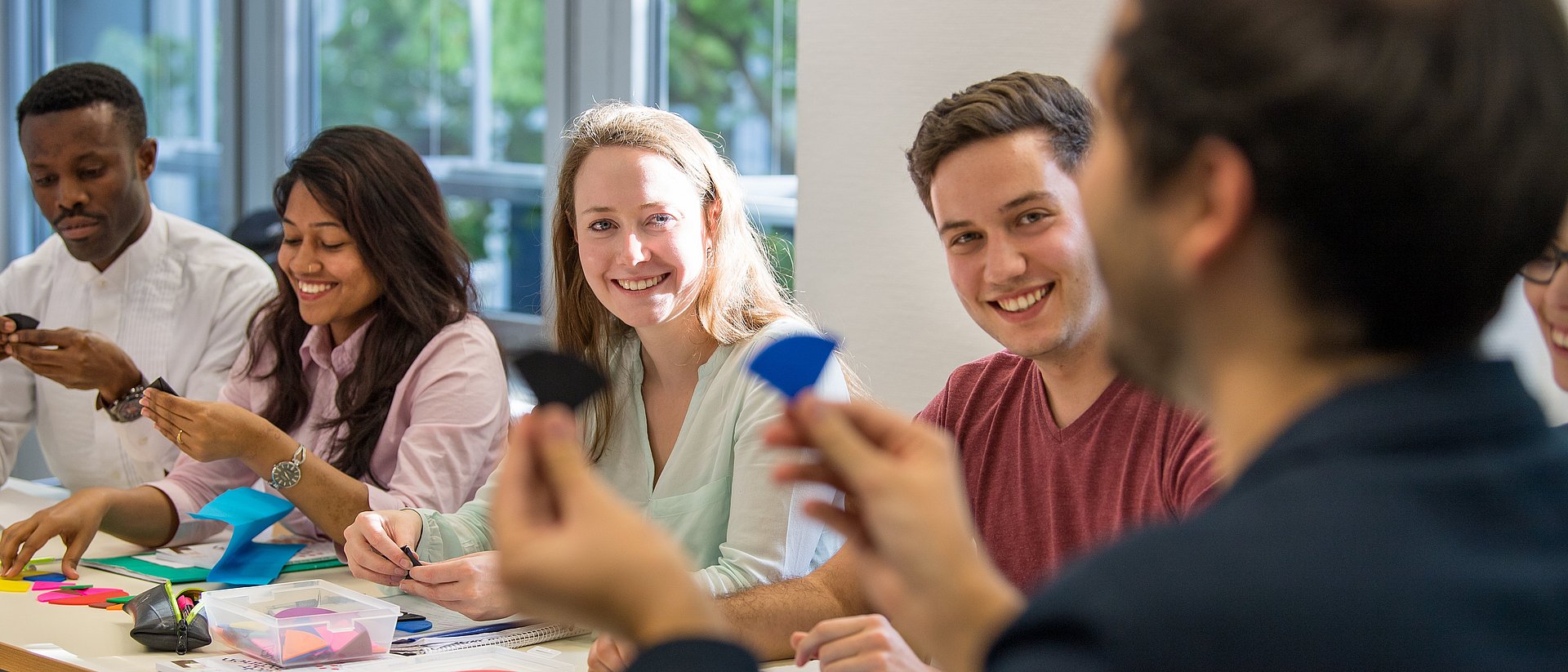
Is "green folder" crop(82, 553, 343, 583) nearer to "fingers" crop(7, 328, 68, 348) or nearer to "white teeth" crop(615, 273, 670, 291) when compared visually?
"fingers" crop(7, 328, 68, 348)

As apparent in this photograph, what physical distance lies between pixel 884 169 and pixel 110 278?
67.0 inches

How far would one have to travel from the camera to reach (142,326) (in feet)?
9.56

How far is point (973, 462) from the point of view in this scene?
1.75 metres

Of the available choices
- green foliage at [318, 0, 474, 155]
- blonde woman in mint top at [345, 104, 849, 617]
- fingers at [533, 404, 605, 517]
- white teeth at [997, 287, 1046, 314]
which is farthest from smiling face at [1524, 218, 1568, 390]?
green foliage at [318, 0, 474, 155]

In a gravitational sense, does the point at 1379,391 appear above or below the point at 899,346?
above

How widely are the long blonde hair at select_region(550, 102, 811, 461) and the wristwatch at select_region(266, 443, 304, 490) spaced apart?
455 mm

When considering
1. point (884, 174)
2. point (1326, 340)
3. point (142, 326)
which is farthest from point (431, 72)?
point (1326, 340)

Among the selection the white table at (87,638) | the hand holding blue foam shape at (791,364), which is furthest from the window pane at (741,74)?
the hand holding blue foam shape at (791,364)

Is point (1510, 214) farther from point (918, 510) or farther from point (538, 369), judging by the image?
point (538, 369)

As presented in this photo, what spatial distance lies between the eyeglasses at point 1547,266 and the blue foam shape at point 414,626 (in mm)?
1317

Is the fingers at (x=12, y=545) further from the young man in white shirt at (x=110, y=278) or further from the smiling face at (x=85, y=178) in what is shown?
the smiling face at (x=85, y=178)

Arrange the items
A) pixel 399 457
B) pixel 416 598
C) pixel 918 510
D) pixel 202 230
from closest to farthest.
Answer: pixel 918 510
pixel 416 598
pixel 399 457
pixel 202 230

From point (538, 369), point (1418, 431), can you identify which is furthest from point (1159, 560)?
point (538, 369)

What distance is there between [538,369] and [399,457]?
148 centimetres
